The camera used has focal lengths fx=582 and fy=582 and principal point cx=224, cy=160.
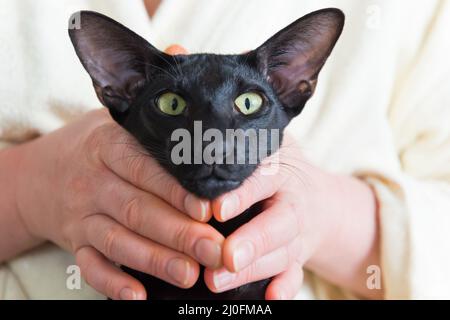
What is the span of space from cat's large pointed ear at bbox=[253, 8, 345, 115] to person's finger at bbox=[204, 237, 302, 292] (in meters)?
0.19

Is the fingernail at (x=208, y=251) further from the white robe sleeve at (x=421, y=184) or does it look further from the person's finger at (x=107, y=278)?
the white robe sleeve at (x=421, y=184)

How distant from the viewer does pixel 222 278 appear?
2.34ft

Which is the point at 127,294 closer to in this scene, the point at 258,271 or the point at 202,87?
the point at 258,271

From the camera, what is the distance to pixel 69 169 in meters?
0.87

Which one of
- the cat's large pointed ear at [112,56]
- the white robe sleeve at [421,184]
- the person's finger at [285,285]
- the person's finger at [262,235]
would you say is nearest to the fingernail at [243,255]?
the person's finger at [262,235]

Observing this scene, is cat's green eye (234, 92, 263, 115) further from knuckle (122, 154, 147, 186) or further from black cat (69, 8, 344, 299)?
knuckle (122, 154, 147, 186)

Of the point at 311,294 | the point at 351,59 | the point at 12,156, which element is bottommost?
the point at 311,294

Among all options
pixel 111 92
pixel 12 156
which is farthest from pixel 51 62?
pixel 111 92

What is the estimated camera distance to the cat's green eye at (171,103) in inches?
26.5

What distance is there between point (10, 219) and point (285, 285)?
1.56 ft

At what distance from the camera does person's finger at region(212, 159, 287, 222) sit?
0.67m

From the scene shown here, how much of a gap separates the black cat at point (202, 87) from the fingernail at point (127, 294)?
0.15 feet

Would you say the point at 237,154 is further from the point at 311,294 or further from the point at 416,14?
the point at 416,14

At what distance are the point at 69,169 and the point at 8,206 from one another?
6.7 inches
